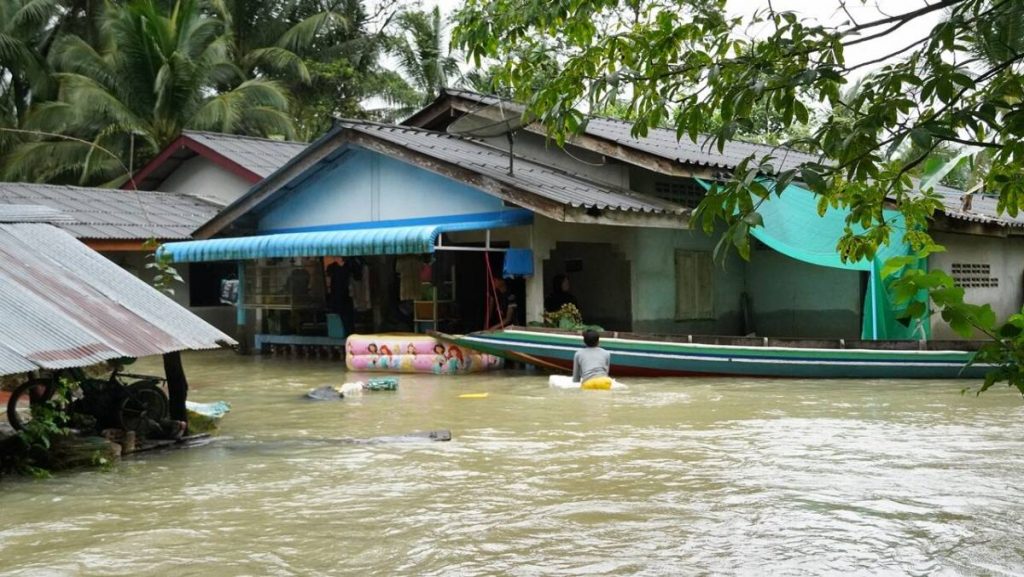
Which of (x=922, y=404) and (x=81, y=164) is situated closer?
(x=922, y=404)

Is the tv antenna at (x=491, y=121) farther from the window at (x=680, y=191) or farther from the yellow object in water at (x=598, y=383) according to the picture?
the yellow object in water at (x=598, y=383)

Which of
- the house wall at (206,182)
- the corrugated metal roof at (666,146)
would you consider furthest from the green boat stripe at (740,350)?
the house wall at (206,182)

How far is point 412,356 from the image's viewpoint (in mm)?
16562

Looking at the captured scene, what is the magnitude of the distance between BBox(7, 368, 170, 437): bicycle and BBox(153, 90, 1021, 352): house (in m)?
6.27

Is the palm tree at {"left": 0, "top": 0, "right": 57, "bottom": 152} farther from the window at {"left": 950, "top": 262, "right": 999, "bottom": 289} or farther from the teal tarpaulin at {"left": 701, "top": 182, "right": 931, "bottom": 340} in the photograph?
the window at {"left": 950, "top": 262, "right": 999, "bottom": 289}

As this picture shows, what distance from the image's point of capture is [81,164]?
2739 centimetres

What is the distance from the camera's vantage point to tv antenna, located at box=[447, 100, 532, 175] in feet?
57.9

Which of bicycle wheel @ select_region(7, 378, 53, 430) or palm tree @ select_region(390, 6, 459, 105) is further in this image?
palm tree @ select_region(390, 6, 459, 105)

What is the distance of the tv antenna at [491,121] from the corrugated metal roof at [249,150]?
4.31 metres

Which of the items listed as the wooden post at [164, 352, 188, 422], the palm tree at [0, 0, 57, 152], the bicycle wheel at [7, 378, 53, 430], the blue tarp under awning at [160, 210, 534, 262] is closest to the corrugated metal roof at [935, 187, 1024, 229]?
the blue tarp under awning at [160, 210, 534, 262]

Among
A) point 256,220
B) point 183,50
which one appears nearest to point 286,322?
point 256,220

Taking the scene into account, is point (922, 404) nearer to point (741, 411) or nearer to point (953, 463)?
point (741, 411)

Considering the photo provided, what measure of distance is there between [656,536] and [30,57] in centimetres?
2861

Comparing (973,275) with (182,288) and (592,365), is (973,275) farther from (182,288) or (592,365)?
(182,288)
